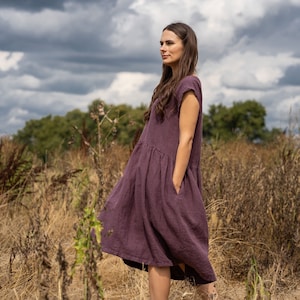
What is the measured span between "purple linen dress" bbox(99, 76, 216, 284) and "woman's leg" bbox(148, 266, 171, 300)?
2.7 inches

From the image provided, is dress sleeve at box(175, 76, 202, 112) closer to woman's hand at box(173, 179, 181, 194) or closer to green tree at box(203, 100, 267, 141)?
woman's hand at box(173, 179, 181, 194)

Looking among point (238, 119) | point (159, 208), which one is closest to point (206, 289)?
point (159, 208)

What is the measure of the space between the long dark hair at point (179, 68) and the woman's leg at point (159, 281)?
83 centimetres

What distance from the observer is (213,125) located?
916 inches

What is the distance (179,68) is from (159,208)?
0.79 meters

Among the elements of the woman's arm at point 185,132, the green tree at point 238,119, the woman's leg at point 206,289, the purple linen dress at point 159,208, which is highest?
the green tree at point 238,119

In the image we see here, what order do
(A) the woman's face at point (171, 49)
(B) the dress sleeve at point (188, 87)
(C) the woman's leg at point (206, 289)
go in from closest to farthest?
(B) the dress sleeve at point (188, 87) → (A) the woman's face at point (171, 49) → (C) the woman's leg at point (206, 289)

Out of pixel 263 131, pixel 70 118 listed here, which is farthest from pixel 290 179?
pixel 70 118

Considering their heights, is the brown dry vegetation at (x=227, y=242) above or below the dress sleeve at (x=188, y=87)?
below

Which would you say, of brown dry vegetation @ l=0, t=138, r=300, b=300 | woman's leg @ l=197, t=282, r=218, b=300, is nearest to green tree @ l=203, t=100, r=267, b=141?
brown dry vegetation @ l=0, t=138, r=300, b=300

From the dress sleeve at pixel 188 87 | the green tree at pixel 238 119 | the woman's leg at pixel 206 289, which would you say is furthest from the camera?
the green tree at pixel 238 119

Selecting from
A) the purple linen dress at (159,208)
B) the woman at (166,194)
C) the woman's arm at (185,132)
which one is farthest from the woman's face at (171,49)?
the woman's arm at (185,132)

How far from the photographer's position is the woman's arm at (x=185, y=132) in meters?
3.62

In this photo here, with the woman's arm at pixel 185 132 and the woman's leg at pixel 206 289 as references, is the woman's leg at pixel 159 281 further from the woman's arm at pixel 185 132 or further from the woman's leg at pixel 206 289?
the woman's arm at pixel 185 132
